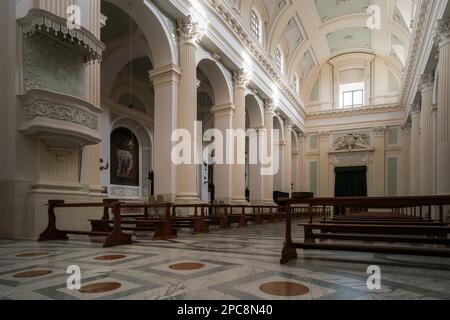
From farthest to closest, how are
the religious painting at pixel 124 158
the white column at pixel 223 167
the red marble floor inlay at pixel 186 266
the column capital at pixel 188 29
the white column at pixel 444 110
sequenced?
the religious painting at pixel 124 158
the white column at pixel 223 167
the column capital at pixel 188 29
the white column at pixel 444 110
the red marble floor inlay at pixel 186 266

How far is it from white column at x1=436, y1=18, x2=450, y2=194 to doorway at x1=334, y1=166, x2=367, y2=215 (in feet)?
41.2

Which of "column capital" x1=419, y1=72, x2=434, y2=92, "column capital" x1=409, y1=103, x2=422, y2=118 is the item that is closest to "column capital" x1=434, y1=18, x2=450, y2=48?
"column capital" x1=419, y1=72, x2=434, y2=92

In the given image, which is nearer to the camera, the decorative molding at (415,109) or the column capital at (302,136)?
the decorative molding at (415,109)

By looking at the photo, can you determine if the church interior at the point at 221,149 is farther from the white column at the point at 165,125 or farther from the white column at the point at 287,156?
the white column at the point at 287,156

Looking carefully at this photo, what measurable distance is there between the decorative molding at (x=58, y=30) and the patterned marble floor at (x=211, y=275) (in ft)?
10.3

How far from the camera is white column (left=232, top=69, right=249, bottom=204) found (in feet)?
38.5

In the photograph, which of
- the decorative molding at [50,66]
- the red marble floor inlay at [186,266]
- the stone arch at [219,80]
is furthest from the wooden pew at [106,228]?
the stone arch at [219,80]

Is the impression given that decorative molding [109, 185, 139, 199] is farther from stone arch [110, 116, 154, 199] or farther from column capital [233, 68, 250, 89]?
column capital [233, 68, 250, 89]

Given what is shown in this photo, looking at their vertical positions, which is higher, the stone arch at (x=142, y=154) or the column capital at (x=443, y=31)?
the column capital at (x=443, y=31)

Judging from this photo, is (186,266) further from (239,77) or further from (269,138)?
(269,138)

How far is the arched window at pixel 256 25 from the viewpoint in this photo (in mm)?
13746

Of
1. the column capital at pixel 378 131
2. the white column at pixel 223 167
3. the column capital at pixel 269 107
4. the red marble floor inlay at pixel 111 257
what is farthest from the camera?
the column capital at pixel 378 131

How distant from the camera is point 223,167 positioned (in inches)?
456

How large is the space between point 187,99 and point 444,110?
6.82m
